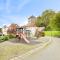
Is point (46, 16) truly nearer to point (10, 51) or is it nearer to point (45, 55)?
point (10, 51)

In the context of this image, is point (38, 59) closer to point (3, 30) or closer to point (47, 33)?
point (3, 30)

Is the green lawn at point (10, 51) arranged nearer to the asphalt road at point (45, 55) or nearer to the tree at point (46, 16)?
the asphalt road at point (45, 55)

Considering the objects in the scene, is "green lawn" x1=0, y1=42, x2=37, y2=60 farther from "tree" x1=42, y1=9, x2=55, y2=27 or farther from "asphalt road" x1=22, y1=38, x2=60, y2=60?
"tree" x1=42, y1=9, x2=55, y2=27

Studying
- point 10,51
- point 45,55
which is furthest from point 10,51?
point 45,55

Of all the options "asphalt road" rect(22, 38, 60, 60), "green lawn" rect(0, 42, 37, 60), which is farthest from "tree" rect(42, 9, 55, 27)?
"asphalt road" rect(22, 38, 60, 60)

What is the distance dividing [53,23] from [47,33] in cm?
1095

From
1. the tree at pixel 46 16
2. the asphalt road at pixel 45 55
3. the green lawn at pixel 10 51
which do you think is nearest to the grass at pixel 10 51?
the green lawn at pixel 10 51

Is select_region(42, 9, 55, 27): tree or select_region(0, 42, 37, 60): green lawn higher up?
select_region(42, 9, 55, 27): tree

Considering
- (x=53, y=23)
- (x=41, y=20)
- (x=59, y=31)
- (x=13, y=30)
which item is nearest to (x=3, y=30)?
(x=13, y=30)

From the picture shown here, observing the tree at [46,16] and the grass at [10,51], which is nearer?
the grass at [10,51]

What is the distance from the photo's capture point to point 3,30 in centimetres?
4012

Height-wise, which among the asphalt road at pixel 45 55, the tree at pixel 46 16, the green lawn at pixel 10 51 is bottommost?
the asphalt road at pixel 45 55

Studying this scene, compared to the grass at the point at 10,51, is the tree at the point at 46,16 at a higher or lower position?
higher

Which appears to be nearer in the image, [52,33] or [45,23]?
[52,33]
